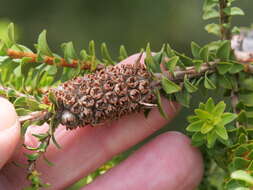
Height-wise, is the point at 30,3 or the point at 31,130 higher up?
the point at 30,3

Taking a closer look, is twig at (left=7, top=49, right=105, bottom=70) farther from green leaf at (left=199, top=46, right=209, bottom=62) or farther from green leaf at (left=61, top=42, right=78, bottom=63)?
green leaf at (left=199, top=46, right=209, bottom=62)

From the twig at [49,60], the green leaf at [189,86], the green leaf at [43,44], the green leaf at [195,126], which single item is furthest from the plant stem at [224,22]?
the green leaf at [43,44]

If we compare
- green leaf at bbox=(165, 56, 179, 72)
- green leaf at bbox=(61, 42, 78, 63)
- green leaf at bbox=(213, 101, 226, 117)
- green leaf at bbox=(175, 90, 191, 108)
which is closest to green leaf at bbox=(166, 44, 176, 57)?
green leaf at bbox=(165, 56, 179, 72)

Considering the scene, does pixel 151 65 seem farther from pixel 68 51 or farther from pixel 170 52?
pixel 68 51

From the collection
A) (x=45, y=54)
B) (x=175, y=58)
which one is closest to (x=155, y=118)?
(x=175, y=58)

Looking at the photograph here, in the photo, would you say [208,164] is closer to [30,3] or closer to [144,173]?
[144,173]
